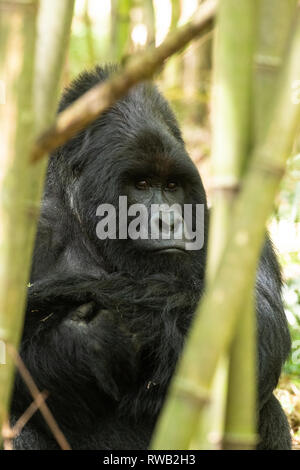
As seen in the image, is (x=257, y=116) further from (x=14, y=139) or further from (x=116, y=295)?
(x=116, y=295)

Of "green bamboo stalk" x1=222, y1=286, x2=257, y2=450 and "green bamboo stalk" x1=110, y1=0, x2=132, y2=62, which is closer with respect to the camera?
"green bamboo stalk" x1=222, y1=286, x2=257, y2=450

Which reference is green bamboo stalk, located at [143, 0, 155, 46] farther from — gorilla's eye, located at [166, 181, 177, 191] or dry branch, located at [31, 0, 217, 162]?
dry branch, located at [31, 0, 217, 162]

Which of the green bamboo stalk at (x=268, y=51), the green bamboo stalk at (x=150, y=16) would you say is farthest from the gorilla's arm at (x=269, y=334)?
the green bamboo stalk at (x=150, y=16)

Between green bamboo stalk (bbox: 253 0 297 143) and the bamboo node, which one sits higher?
green bamboo stalk (bbox: 253 0 297 143)

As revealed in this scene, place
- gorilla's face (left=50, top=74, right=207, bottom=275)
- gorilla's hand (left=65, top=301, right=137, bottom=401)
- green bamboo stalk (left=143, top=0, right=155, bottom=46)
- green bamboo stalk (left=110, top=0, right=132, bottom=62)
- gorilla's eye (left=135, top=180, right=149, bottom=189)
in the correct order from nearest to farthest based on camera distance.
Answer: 1. gorilla's hand (left=65, top=301, right=137, bottom=401)
2. gorilla's face (left=50, top=74, right=207, bottom=275)
3. gorilla's eye (left=135, top=180, right=149, bottom=189)
4. green bamboo stalk (left=143, top=0, right=155, bottom=46)
5. green bamboo stalk (left=110, top=0, right=132, bottom=62)

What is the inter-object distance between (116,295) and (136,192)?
65cm

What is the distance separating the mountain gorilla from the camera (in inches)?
121

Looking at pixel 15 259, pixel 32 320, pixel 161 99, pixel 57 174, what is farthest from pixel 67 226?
pixel 15 259

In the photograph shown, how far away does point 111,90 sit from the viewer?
162cm

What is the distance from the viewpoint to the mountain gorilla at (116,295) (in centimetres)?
307

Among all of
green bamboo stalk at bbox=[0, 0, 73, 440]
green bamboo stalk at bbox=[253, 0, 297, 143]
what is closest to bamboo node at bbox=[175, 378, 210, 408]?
green bamboo stalk at bbox=[0, 0, 73, 440]

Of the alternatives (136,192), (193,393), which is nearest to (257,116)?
(193,393)

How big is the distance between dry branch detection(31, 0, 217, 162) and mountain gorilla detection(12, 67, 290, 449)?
1.50 meters

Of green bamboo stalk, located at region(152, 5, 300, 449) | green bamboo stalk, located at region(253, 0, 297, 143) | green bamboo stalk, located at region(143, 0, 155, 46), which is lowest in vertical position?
green bamboo stalk, located at region(152, 5, 300, 449)
